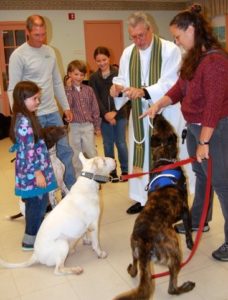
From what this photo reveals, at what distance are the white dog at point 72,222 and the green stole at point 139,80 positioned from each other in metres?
0.81

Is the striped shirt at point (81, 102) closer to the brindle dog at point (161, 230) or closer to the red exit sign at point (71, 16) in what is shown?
the brindle dog at point (161, 230)

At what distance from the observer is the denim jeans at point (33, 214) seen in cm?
278

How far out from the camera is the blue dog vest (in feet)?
7.40

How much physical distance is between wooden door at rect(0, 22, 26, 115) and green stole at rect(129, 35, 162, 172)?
19.9 feet

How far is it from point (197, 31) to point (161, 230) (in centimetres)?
116

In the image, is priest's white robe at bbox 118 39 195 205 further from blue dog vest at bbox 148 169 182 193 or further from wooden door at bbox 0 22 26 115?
wooden door at bbox 0 22 26 115

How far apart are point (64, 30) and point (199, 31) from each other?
7.56m

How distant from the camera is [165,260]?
6.39 feet

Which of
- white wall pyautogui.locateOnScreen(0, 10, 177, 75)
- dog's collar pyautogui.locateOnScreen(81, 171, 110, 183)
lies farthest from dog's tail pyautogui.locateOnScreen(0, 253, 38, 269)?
white wall pyautogui.locateOnScreen(0, 10, 177, 75)

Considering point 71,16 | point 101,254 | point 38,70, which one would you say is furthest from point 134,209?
point 71,16

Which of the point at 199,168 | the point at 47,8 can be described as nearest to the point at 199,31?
the point at 199,168

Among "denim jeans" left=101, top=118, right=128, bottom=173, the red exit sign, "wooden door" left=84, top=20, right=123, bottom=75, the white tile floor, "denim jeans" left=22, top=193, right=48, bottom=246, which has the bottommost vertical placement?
the white tile floor

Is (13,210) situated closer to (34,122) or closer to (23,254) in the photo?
(23,254)

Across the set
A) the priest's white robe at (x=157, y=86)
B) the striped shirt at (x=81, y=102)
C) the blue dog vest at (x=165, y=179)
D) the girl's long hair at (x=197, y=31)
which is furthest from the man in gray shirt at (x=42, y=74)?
the girl's long hair at (x=197, y=31)
